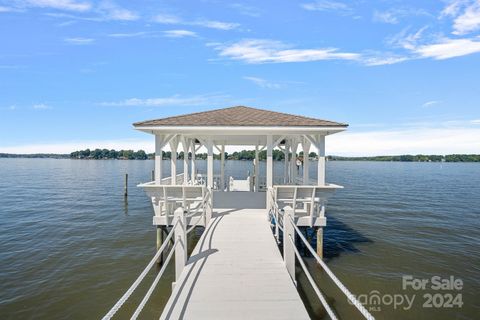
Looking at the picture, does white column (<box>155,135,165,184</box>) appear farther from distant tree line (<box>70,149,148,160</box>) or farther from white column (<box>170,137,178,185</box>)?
distant tree line (<box>70,149,148,160</box>)

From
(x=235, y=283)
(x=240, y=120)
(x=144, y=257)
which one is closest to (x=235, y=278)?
(x=235, y=283)

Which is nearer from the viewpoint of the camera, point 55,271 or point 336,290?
point 336,290

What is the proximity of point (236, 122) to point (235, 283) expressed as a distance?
6321 mm

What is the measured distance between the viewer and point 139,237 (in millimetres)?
15086

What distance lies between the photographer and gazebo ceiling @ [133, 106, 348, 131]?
9.70 meters

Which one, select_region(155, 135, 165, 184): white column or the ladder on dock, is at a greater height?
select_region(155, 135, 165, 184): white column

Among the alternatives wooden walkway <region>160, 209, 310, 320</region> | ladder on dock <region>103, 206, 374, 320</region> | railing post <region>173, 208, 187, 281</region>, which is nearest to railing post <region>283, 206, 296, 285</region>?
ladder on dock <region>103, 206, 374, 320</region>

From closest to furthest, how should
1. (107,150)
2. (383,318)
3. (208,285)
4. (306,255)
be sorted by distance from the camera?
(208,285), (383,318), (306,255), (107,150)

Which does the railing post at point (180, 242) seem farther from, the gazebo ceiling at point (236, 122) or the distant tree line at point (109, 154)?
the distant tree line at point (109, 154)

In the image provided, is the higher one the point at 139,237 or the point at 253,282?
the point at 253,282

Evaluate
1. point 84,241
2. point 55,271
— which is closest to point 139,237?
point 84,241

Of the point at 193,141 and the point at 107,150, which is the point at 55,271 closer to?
the point at 193,141

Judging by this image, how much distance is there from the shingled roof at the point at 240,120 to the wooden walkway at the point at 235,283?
4101 millimetres

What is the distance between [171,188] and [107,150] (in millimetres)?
193377
